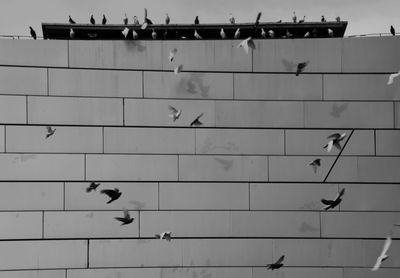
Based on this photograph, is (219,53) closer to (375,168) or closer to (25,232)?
(375,168)

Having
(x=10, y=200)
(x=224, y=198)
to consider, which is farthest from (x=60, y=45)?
(x=224, y=198)

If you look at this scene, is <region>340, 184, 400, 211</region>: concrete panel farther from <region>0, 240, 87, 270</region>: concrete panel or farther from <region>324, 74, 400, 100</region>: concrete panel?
<region>0, 240, 87, 270</region>: concrete panel

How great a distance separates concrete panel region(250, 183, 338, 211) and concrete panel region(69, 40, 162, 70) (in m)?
3.27

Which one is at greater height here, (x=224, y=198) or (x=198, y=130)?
(x=198, y=130)

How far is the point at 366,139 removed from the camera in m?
18.1

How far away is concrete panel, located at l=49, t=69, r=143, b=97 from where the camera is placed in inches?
708

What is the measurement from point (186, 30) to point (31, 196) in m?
4.80

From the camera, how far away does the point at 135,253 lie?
1773 centimetres

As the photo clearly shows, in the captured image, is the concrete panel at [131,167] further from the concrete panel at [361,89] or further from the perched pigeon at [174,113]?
the concrete panel at [361,89]

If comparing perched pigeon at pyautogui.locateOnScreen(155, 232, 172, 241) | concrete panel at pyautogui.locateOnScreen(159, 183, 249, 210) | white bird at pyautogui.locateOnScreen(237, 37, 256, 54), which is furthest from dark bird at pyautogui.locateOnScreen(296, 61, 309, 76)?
perched pigeon at pyautogui.locateOnScreen(155, 232, 172, 241)

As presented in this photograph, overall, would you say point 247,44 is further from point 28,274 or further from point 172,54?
point 28,274

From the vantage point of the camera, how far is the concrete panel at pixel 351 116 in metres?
18.2

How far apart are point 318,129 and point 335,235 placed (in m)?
2.16

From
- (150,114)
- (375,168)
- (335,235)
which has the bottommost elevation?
(335,235)
